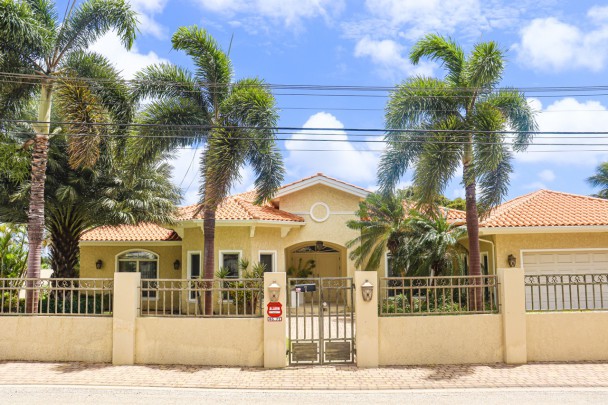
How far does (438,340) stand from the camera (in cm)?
1104

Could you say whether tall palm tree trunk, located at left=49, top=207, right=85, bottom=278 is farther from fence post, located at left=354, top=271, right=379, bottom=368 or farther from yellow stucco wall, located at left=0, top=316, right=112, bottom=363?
fence post, located at left=354, top=271, right=379, bottom=368

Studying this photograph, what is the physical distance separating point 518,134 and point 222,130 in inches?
292

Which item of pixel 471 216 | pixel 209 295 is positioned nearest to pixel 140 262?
pixel 209 295

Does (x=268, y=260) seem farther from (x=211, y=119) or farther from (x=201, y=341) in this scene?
(x=201, y=341)

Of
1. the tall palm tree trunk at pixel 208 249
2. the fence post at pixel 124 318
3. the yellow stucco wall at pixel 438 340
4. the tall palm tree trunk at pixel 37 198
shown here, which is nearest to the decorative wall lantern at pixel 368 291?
the yellow stucco wall at pixel 438 340

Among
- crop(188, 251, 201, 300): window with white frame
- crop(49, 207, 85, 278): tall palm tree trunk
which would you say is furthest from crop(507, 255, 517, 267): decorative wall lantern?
crop(49, 207, 85, 278): tall palm tree trunk

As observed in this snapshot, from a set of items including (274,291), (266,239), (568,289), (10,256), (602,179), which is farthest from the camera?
(602,179)

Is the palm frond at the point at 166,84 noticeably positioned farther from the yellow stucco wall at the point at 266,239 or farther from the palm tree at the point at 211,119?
the yellow stucco wall at the point at 266,239

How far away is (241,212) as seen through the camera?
20.1m

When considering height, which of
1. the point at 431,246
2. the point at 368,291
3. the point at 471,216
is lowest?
the point at 368,291

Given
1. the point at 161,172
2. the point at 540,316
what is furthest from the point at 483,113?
the point at 161,172

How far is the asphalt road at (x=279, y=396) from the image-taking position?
859 cm

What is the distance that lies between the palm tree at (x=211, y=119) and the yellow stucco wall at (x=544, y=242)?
27.5 ft

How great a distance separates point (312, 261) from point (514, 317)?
658 inches
